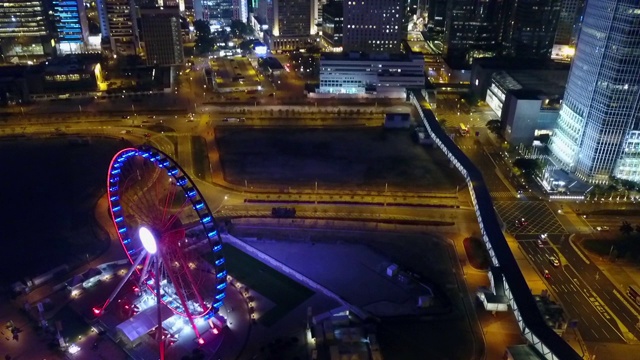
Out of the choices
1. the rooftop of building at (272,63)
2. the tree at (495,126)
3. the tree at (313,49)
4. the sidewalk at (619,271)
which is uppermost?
the tree at (313,49)

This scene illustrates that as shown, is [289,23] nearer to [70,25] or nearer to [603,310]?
[70,25]

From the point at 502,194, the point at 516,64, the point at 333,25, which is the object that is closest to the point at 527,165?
the point at 502,194

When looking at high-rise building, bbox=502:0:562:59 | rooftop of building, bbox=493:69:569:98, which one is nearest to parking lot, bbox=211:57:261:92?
rooftop of building, bbox=493:69:569:98

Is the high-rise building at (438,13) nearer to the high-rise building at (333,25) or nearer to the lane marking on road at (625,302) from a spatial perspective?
the high-rise building at (333,25)

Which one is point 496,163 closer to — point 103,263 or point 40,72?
point 103,263

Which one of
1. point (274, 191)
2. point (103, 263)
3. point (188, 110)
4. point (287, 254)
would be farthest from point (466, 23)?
point (103, 263)

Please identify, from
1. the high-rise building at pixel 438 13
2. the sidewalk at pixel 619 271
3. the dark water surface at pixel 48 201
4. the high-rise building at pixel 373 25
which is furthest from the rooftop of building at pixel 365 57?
the sidewalk at pixel 619 271
